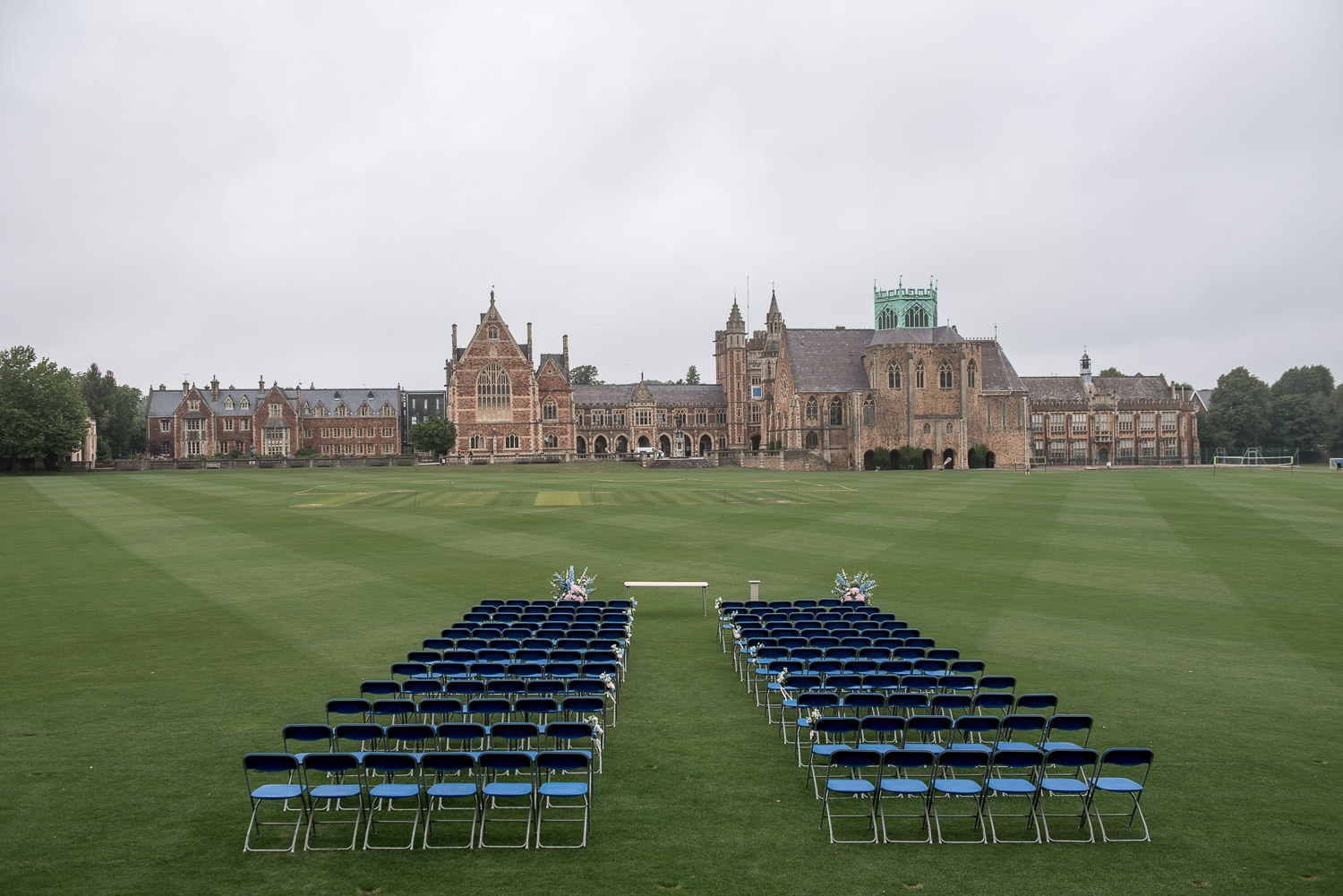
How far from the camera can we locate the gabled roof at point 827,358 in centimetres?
10794

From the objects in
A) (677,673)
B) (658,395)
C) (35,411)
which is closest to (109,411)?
(35,411)

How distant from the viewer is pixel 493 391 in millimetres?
121312

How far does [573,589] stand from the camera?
21.1 m

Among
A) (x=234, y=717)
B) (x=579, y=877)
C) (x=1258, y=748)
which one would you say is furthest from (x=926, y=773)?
(x=234, y=717)

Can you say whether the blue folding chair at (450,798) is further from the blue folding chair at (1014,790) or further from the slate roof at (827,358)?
the slate roof at (827,358)

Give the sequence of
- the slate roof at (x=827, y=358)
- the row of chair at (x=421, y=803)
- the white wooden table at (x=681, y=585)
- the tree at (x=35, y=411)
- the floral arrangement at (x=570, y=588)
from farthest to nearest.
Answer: the slate roof at (x=827, y=358), the tree at (x=35, y=411), the white wooden table at (x=681, y=585), the floral arrangement at (x=570, y=588), the row of chair at (x=421, y=803)

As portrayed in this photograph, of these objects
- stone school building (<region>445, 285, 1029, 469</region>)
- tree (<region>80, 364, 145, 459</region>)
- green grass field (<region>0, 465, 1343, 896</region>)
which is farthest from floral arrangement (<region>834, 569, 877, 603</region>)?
tree (<region>80, 364, 145, 459</region>)

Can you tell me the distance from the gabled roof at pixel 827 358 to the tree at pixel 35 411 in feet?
251

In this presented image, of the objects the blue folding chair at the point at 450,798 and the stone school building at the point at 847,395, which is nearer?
the blue folding chair at the point at 450,798

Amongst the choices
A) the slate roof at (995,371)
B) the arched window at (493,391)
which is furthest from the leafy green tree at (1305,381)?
the arched window at (493,391)

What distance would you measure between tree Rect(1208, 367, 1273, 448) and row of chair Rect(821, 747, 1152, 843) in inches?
5433

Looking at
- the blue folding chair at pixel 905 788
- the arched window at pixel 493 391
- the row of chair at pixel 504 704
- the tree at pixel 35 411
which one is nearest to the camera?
the blue folding chair at pixel 905 788

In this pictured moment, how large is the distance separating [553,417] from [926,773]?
11594 centimetres

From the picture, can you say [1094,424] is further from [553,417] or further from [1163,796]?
[1163,796]
